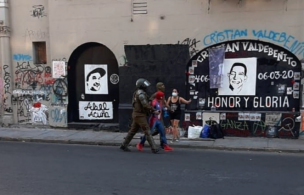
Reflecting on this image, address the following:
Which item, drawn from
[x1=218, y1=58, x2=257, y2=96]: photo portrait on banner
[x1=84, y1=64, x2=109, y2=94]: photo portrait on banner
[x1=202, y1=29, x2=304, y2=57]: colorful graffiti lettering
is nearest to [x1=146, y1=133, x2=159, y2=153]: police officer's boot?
[x1=218, y1=58, x2=257, y2=96]: photo portrait on banner

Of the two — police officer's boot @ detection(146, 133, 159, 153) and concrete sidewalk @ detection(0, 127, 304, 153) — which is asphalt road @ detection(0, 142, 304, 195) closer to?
police officer's boot @ detection(146, 133, 159, 153)

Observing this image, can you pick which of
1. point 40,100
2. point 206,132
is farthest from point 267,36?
point 40,100

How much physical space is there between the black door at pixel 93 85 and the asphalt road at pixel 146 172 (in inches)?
126

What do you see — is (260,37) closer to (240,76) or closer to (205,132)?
(240,76)

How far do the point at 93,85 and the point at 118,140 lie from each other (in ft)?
9.20

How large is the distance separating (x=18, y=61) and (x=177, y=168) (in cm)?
837

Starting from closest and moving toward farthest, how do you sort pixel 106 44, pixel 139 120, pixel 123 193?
pixel 123 193 < pixel 139 120 < pixel 106 44

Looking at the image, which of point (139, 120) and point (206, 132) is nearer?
point (139, 120)

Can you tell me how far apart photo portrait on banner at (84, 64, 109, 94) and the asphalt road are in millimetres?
3453

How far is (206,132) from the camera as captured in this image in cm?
1033

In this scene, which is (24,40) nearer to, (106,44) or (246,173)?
(106,44)

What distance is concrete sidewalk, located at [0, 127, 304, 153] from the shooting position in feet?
30.3

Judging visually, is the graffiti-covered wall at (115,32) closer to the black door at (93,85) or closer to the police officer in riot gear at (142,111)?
the black door at (93,85)

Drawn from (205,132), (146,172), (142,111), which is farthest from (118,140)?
(146,172)
